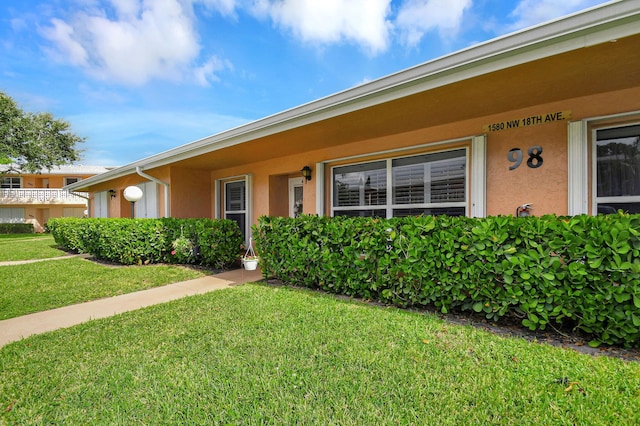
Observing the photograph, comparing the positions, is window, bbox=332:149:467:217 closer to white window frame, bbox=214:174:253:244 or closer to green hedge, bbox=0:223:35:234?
white window frame, bbox=214:174:253:244

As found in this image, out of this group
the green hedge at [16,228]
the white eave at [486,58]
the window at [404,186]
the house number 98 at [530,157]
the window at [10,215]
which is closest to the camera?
the white eave at [486,58]

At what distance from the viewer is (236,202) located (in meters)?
9.11

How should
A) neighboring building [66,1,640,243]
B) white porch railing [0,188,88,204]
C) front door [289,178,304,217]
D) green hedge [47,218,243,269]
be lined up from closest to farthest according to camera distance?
neighboring building [66,1,640,243] < green hedge [47,218,243,269] < front door [289,178,304,217] < white porch railing [0,188,88,204]

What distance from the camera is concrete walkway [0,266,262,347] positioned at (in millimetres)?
3557

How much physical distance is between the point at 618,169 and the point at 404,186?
280 cm

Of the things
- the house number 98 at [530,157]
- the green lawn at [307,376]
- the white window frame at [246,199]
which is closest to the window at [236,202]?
the white window frame at [246,199]

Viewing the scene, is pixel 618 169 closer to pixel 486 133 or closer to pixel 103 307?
pixel 486 133

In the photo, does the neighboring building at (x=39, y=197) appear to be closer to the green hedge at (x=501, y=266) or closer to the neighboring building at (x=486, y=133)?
the neighboring building at (x=486, y=133)

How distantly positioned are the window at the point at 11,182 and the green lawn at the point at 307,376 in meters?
34.5

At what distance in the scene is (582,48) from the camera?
2.66 m

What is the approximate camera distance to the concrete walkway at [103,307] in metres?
3.56

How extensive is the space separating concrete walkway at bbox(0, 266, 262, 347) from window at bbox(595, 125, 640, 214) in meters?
5.26

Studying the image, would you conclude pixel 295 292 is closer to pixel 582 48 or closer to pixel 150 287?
pixel 150 287

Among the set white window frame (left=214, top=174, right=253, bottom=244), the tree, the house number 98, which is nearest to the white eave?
the house number 98
